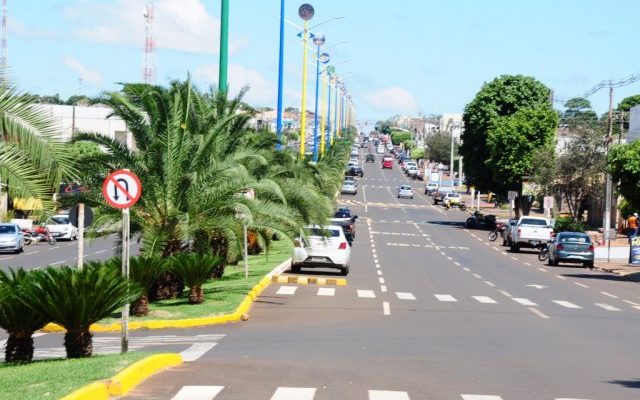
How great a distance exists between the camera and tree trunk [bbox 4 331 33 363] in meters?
16.4

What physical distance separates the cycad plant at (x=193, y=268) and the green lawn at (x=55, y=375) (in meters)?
10.2

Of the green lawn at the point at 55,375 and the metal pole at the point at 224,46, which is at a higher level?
the metal pole at the point at 224,46

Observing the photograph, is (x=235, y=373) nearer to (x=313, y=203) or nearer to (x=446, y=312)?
(x=446, y=312)

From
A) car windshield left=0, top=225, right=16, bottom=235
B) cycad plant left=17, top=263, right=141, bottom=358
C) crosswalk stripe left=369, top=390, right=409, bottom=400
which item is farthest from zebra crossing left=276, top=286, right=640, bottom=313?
car windshield left=0, top=225, right=16, bottom=235

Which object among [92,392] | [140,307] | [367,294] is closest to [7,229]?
A: [367,294]

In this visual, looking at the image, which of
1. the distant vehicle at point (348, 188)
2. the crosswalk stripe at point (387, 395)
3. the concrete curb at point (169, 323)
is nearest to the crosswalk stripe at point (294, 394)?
the crosswalk stripe at point (387, 395)

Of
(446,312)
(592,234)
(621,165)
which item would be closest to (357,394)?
(446,312)

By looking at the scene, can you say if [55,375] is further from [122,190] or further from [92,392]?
[122,190]

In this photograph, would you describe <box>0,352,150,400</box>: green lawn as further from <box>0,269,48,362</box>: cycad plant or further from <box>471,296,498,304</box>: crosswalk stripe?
<box>471,296,498,304</box>: crosswalk stripe

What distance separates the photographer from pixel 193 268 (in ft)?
86.0

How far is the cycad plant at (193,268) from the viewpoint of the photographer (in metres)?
26.2

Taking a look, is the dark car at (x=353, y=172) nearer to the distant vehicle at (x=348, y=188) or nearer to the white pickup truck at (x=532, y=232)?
the distant vehicle at (x=348, y=188)

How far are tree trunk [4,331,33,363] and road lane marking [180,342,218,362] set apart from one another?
2.16 m

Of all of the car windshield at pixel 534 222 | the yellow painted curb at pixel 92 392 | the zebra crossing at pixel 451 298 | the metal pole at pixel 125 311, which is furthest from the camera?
the car windshield at pixel 534 222
